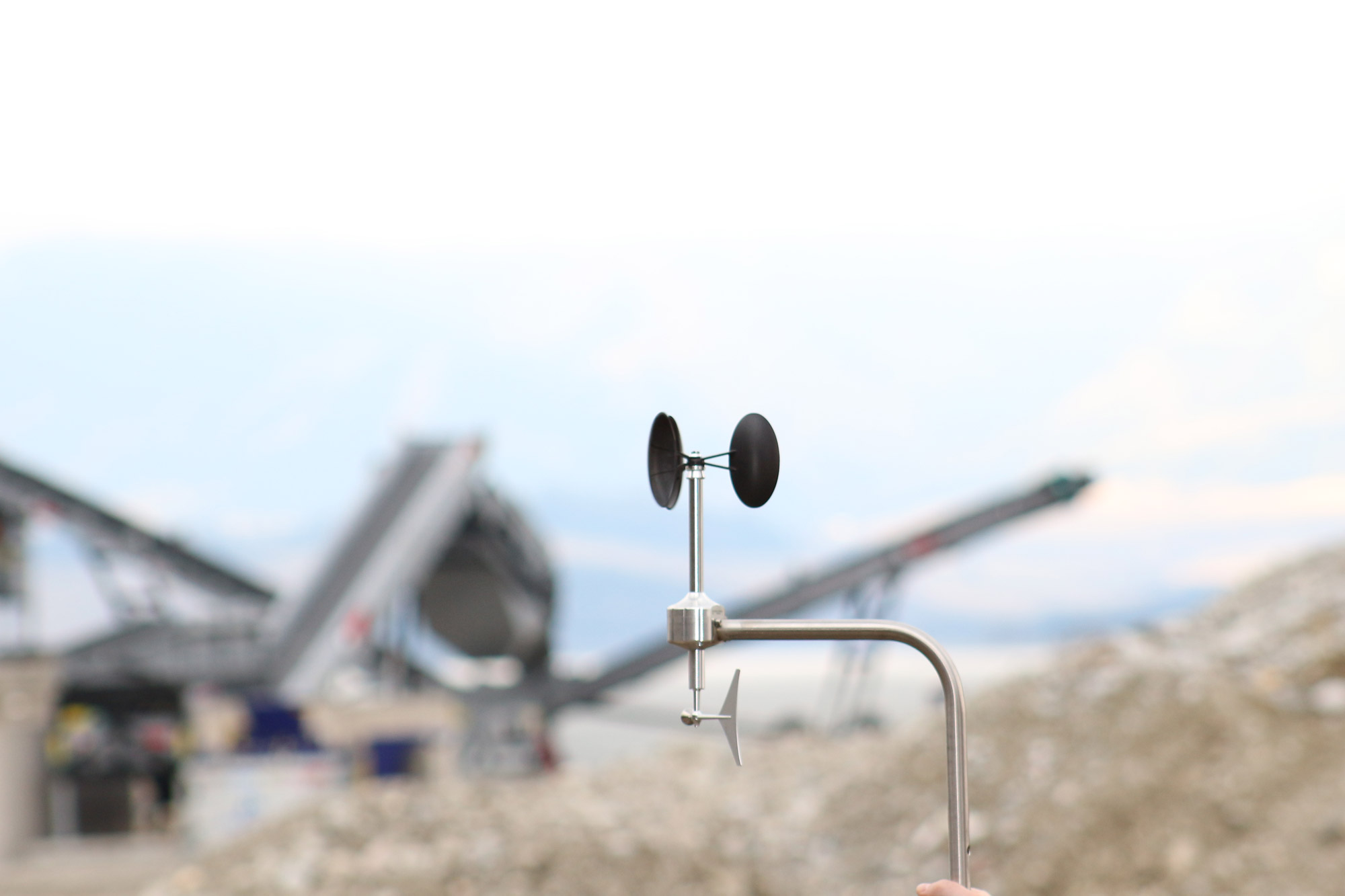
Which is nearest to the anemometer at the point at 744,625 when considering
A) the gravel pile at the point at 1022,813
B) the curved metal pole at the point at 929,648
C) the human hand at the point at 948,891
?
the curved metal pole at the point at 929,648

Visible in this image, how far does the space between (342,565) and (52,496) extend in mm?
2615

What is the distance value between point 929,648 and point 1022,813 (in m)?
6.24

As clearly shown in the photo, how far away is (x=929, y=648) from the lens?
242cm

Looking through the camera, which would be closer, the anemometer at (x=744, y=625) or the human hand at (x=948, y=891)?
the human hand at (x=948, y=891)

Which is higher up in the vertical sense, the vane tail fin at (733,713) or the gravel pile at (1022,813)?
the vane tail fin at (733,713)

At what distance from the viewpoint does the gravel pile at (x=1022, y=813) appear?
23.8 ft

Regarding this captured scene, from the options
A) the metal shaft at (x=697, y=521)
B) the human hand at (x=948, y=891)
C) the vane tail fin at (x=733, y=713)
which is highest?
the metal shaft at (x=697, y=521)

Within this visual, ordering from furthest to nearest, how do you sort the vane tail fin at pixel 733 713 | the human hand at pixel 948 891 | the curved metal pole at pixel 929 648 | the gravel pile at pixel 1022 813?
the gravel pile at pixel 1022 813 → the vane tail fin at pixel 733 713 → the curved metal pole at pixel 929 648 → the human hand at pixel 948 891

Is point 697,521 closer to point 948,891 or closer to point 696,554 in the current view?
point 696,554

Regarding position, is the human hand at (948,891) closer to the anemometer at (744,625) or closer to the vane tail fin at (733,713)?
the anemometer at (744,625)

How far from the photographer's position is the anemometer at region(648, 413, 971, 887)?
95.0 inches

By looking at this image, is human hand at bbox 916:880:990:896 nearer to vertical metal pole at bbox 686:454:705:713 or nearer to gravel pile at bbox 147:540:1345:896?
vertical metal pole at bbox 686:454:705:713

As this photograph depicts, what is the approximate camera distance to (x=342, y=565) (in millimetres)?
11992

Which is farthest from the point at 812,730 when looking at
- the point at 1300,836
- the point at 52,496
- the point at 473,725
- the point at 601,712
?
the point at 52,496
